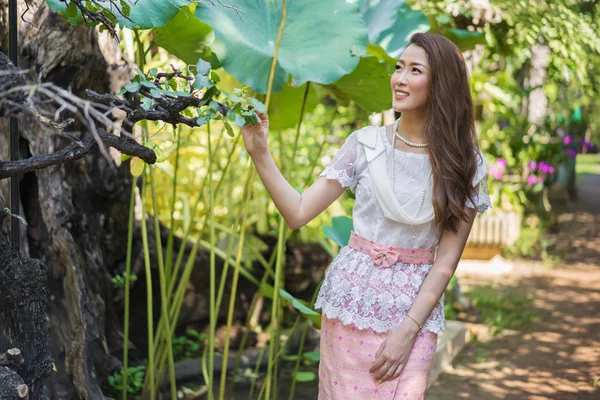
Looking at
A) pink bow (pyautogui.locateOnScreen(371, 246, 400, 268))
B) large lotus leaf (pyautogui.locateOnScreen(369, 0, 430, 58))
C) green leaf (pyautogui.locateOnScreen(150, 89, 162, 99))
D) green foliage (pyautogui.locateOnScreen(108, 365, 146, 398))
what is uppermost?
large lotus leaf (pyautogui.locateOnScreen(369, 0, 430, 58))

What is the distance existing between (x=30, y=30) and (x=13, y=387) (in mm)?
1347

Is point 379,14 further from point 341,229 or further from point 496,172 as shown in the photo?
point 496,172

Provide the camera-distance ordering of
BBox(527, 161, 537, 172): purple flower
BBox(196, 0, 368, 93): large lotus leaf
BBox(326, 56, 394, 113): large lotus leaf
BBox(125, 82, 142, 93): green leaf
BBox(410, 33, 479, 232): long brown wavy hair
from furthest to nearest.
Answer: BBox(527, 161, 537, 172): purple flower, BBox(326, 56, 394, 113): large lotus leaf, BBox(196, 0, 368, 93): large lotus leaf, BBox(410, 33, 479, 232): long brown wavy hair, BBox(125, 82, 142, 93): green leaf

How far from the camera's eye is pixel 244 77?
2201mm

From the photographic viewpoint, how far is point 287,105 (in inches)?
121

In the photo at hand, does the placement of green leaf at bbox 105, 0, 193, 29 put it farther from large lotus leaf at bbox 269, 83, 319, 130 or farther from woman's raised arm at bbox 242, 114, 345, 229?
large lotus leaf at bbox 269, 83, 319, 130

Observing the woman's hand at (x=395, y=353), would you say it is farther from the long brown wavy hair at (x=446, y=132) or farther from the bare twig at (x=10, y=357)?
the bare twig at (x=10, y=357)

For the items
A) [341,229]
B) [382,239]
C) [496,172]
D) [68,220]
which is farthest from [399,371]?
[496,172]

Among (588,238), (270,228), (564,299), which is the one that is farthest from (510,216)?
(270,228)

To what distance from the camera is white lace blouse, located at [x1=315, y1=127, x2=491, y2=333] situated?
72.6 inches

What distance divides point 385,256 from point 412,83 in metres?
0.44

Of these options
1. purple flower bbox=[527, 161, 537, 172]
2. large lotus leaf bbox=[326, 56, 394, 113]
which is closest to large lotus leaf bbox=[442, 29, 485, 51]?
large lotus leaf bbox=[326, 56, 394, 113]

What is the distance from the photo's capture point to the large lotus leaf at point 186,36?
2194 millimetres

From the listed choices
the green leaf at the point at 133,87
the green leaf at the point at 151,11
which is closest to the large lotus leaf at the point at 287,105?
the green leaf at the point at 151,11
